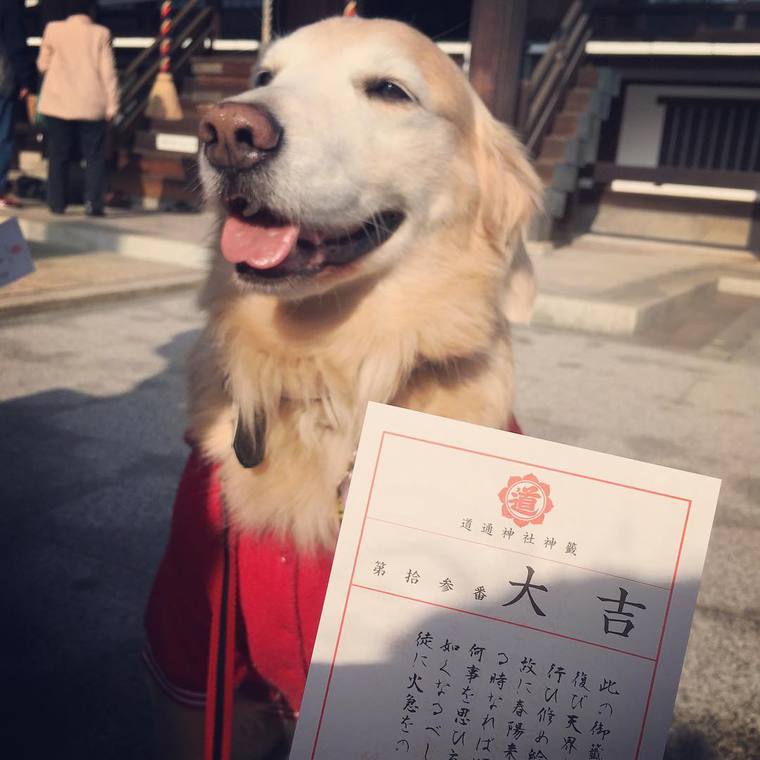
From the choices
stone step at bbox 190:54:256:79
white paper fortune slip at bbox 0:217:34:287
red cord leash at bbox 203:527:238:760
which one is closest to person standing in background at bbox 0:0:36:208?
stone step at bbox 190:54:256:79

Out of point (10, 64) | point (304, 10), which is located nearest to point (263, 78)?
point (10, 64)

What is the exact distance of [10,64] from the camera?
673 centimetres

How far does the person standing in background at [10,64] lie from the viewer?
21.8 ft

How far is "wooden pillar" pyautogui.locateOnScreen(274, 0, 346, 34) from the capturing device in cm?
1016

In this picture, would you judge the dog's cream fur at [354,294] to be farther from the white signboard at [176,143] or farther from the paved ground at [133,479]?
the white signboard at [176,143]

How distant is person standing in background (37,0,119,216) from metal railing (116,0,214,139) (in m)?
2.16

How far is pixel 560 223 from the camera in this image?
8938mm

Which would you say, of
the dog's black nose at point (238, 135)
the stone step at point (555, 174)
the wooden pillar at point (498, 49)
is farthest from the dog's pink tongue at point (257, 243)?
the stone step at point (555, 174)

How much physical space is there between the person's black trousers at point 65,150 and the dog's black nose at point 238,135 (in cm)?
685

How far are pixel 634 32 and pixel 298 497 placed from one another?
9870 millimetres

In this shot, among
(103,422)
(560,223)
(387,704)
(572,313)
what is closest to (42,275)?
(103,422)

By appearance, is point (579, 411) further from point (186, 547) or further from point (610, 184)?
point (610, 184)

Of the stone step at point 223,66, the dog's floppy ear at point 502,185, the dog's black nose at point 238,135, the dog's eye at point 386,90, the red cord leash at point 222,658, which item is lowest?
the red cord leash at point 222,658

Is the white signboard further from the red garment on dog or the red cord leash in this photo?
the red cord leash
